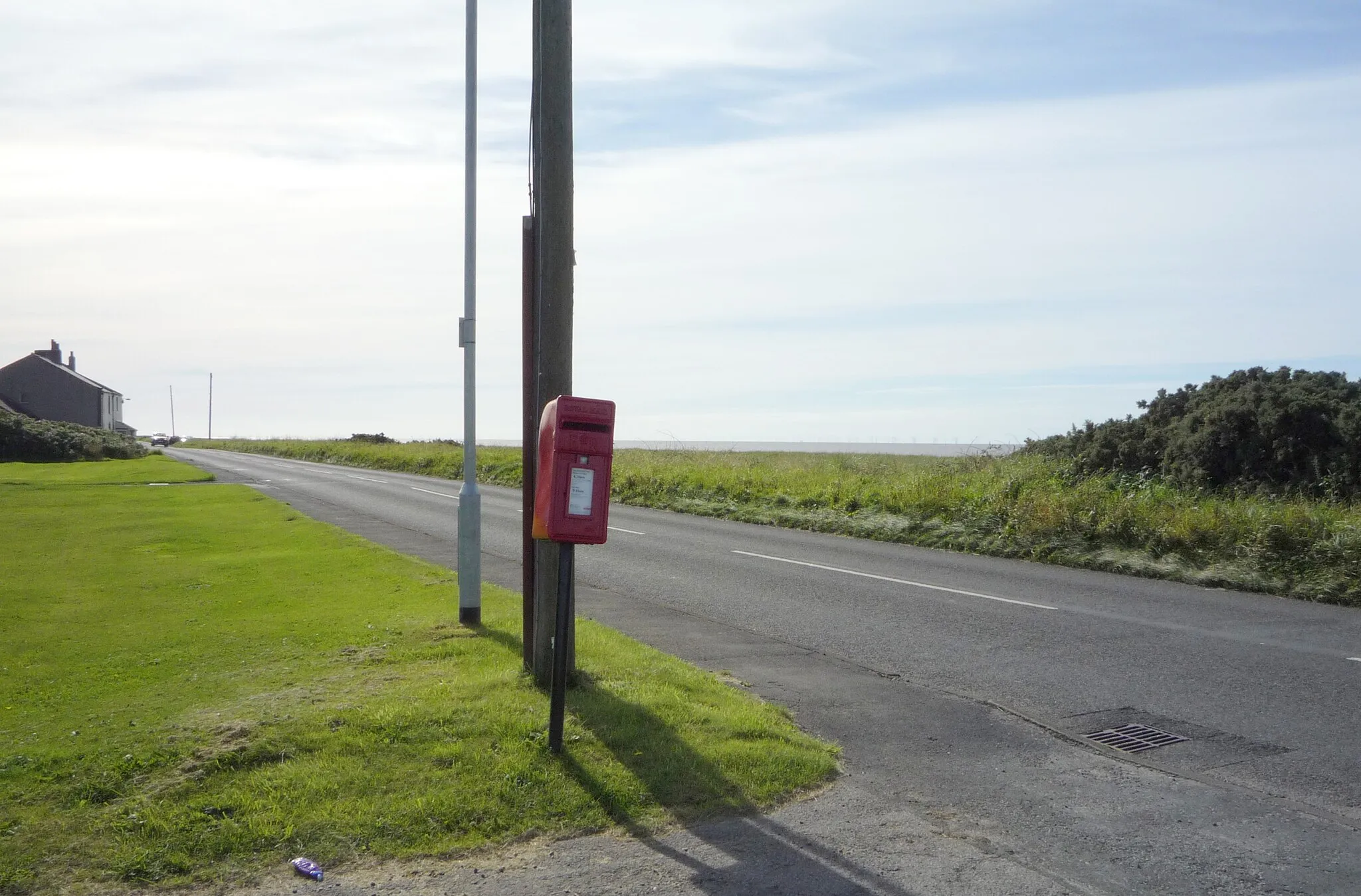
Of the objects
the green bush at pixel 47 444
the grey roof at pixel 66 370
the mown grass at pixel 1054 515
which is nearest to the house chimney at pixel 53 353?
the grey roof at pixel 66 370

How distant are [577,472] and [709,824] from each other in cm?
175

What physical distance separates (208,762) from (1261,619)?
9860 millimetres

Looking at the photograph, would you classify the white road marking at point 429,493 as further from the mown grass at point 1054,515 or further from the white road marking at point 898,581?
the white road marking at point 898,581

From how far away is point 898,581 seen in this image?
1348 cm

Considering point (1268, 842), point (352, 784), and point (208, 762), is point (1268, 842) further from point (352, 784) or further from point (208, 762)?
point (208, 762)

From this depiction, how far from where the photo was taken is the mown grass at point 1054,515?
13.3 metres

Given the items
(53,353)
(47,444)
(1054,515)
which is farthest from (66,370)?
(1054,515)

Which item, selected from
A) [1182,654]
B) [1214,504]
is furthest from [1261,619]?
[1214,504]

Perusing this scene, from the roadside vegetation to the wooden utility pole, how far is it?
1021 cm

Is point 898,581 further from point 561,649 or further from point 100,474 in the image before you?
point 100,474

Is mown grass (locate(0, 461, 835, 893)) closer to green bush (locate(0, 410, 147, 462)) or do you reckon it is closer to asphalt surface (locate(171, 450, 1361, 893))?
asphalt surface (locate(171, 450, 1361, 893))

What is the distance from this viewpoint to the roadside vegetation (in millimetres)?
13617

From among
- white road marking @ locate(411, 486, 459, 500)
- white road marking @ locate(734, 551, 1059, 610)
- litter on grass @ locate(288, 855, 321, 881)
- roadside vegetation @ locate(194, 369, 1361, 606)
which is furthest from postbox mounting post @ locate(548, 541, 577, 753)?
white road marking @ locate(411, 486, 459, 500)

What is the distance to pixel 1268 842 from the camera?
4.63m
